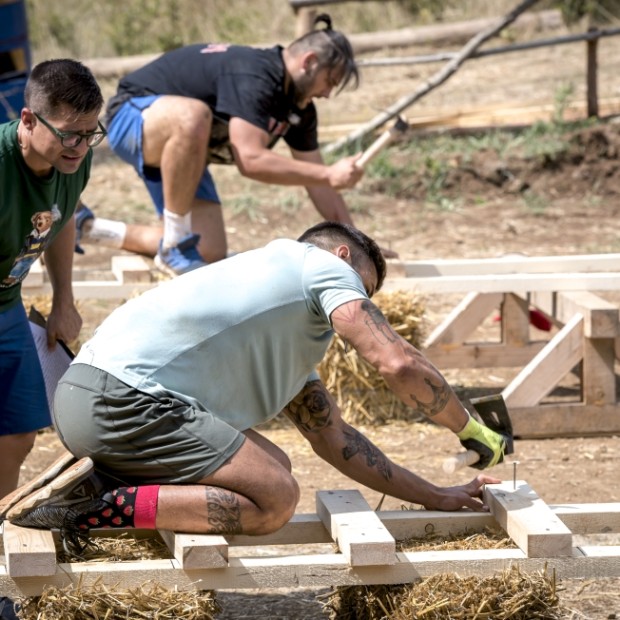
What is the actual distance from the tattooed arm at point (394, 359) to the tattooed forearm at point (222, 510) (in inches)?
22.0

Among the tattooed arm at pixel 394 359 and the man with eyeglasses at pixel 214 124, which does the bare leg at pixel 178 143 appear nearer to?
the man with eyeglasses at pixel 214 124

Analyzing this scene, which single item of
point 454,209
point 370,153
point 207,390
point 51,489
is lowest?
point 454,209

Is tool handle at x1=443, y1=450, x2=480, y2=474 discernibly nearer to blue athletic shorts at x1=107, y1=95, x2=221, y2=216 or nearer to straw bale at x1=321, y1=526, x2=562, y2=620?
straw bale at x1=321, y1=526, x2=562, y2=620

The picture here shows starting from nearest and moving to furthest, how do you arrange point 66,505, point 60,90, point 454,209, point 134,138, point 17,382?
point 66,505
point 60,90
point 17,382
point 134,138
point 454,209

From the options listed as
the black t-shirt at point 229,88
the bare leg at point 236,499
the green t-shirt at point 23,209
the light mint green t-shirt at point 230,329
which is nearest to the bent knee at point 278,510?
the bare leg at point 236,499

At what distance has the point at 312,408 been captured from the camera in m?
3.70

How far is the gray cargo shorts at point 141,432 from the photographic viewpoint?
3.25 meters

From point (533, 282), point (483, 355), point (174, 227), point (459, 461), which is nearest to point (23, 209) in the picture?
point (459, 461)

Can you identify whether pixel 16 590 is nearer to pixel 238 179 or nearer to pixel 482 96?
pixel 238 179

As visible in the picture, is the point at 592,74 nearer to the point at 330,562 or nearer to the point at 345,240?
the point at 345,240

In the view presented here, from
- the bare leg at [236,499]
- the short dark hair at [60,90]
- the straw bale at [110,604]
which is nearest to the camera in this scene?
the straw bale at [110,604]

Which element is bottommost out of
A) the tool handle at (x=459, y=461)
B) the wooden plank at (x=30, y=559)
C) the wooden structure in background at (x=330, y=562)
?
the wooden structure in background at (x=330, y=562)

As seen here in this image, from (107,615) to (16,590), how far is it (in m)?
0.27

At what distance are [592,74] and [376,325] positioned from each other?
8.90 m
